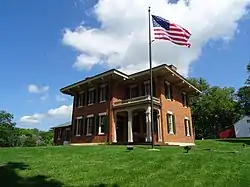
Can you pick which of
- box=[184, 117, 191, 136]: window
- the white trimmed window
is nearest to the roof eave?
the white trimmed window

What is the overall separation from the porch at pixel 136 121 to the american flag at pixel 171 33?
26.6 ft

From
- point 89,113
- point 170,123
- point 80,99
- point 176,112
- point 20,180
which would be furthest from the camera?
point 80,99

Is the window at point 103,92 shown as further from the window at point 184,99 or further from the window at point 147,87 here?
the window at point 184,99

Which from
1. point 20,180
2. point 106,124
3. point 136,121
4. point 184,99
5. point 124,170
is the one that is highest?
point 184,99

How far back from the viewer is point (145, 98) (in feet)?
80.3

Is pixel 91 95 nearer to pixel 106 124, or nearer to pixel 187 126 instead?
pixel 106 124

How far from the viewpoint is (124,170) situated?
36.3 ft

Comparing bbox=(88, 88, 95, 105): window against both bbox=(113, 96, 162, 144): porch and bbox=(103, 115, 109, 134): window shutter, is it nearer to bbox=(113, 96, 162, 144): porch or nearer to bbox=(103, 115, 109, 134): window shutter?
bbox=(103, 115, 109, 134): window shutter

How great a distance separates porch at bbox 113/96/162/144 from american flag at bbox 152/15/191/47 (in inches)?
319

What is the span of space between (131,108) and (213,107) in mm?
38356

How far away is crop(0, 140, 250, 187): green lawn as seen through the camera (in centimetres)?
955

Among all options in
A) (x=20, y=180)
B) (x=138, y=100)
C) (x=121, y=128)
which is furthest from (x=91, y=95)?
(x=20, y=180)

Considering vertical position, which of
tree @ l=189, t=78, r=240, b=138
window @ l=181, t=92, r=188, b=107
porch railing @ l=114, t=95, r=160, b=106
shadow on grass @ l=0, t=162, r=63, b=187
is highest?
tree @ l=189, t=78, r=240, b=138

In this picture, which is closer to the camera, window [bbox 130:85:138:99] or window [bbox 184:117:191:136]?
window [bbox 130:85:138:99]
